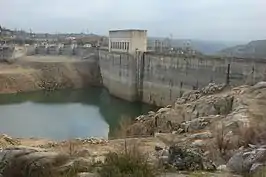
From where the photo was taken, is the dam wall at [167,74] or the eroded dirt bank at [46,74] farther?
the eroded dirt bank at [46,74]

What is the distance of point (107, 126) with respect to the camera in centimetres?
3434

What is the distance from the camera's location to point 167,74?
4122 cm

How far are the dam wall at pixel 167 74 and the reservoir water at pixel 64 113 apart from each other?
157 cm

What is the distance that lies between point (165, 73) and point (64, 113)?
10.4 metres

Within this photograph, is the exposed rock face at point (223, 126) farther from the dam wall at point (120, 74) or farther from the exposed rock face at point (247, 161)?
the dam wall at point (120, 74)

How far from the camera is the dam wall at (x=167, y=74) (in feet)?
107

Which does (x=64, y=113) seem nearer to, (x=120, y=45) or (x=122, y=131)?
(x=120, y=45)

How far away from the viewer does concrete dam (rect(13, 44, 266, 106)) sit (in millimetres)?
32844

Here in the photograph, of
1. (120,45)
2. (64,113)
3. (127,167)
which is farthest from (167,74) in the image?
(127,167)

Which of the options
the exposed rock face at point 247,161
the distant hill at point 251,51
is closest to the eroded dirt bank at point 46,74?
the distant hill at point 251,51

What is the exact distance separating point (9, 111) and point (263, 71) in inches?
917

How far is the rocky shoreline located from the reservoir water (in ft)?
23.6

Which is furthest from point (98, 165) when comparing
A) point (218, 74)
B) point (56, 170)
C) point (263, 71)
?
point (218, 74)

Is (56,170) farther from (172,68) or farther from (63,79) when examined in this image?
(63,79)
